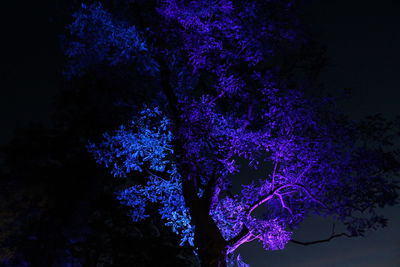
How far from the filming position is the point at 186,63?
12.5 m

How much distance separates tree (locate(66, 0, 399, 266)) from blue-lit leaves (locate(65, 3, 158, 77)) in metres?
0.04

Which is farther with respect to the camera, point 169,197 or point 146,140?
point 169,197

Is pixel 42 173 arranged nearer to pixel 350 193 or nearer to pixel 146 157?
pixel 146 157

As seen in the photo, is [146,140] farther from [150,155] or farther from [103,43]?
[103,43]

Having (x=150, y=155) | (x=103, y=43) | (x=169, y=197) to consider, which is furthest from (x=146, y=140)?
(x=103, y=43)

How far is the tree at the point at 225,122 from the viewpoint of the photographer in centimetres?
1089

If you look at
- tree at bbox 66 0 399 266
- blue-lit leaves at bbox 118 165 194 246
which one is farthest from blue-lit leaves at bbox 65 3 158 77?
blue-lit leaves at bbox 118 165 194 246

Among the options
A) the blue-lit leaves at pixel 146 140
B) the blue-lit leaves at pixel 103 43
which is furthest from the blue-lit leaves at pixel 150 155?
the blue-lit leaves at pixel 103 43

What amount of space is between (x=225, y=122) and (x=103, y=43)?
5.23 meters

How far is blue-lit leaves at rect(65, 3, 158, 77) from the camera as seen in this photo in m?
12.7

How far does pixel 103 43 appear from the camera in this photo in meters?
13.0

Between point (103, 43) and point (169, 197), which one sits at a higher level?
point (103, 43)

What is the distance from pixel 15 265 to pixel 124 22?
56.7 feet

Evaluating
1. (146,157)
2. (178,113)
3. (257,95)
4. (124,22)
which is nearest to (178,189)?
(146,157)
